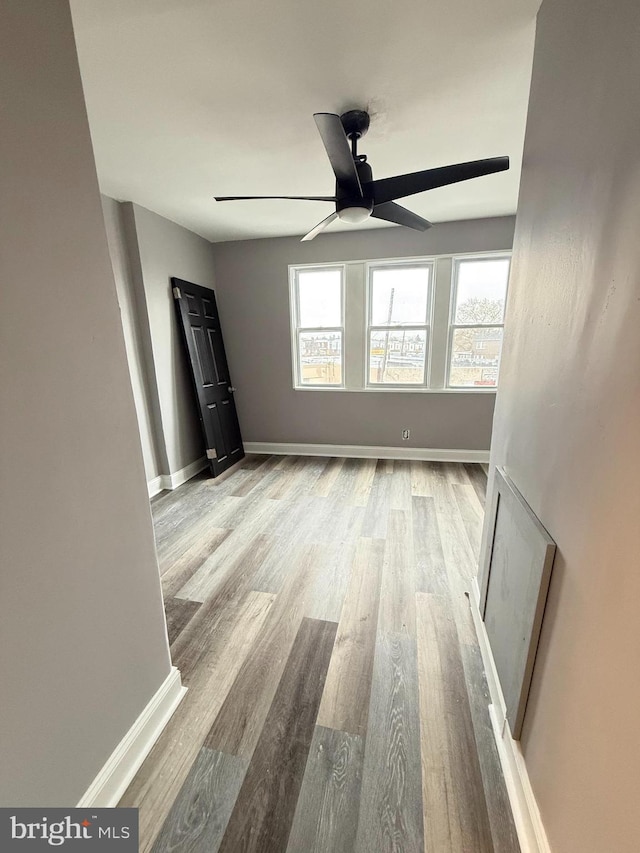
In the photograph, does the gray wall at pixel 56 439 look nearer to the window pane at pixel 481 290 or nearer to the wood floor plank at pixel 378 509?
the wood floor plank at pixel 378 509

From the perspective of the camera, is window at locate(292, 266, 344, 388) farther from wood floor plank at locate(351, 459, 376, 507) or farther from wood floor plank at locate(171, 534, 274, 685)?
wood floor plank at locate(171, 534, 274, 685)

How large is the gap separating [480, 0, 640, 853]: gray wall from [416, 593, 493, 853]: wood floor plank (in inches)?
9.3

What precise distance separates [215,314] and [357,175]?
2.81m

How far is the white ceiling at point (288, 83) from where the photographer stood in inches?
49.6

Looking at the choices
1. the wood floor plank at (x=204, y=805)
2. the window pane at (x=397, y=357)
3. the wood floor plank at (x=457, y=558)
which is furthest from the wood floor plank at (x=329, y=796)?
the window pane at (x=397, y=357)

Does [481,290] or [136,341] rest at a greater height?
[481,290]

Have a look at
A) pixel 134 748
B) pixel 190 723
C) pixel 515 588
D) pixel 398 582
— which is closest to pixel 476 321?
pixel 398 582

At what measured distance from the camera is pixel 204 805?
1044 mm

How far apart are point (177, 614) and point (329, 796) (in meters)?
1.14

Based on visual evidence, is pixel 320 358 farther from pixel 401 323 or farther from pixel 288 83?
pixel 288 83

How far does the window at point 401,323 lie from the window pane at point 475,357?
10mm

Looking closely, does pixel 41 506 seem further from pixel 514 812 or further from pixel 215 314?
pixel 215 314

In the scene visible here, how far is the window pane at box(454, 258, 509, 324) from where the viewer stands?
3555 millimetres

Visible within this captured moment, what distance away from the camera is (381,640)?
5.40 ft
